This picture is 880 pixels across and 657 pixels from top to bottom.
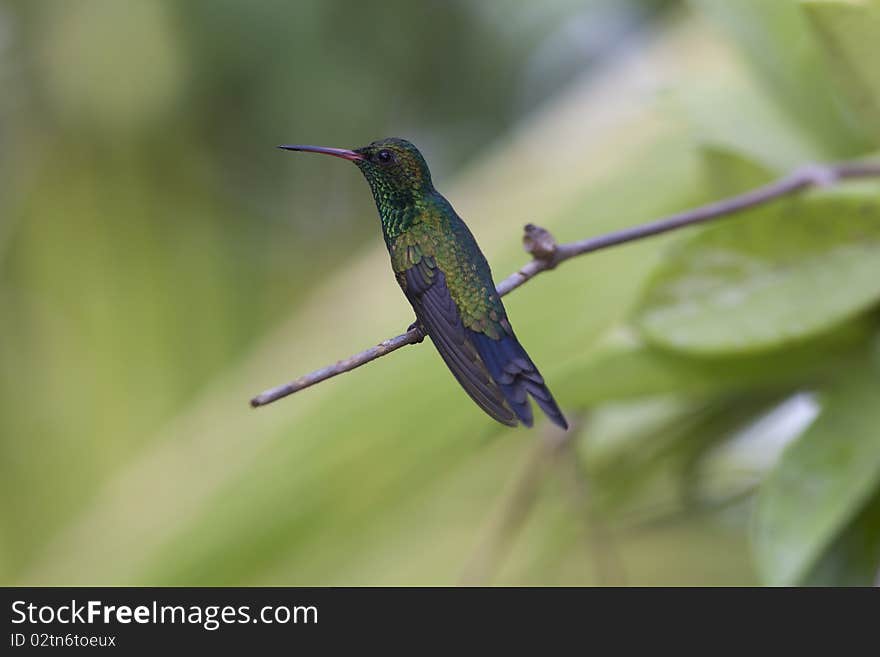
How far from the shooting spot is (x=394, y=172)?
0.88ft

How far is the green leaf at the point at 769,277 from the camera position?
48 centimetres

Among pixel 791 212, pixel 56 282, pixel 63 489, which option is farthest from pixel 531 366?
pixel 56 282

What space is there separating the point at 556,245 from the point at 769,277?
24 cm

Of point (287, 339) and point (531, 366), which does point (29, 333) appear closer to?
point (287, 339)

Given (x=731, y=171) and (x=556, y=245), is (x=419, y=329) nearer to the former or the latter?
(x=556, y=245)

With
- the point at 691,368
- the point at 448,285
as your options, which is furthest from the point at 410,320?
the point at 448,285

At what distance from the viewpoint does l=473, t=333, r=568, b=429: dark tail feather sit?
7.1 inches

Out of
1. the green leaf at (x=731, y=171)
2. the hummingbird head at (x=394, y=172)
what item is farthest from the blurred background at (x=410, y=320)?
the hummingbird head at (x=394, y=172)

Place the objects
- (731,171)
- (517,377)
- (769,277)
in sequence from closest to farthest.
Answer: (517,377)
(769,277)
(731,171)

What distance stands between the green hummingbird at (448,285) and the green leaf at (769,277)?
243 millimetres

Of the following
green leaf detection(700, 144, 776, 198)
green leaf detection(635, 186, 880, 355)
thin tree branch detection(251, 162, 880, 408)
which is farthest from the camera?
green leaf detection(700, 144, 776, 198)

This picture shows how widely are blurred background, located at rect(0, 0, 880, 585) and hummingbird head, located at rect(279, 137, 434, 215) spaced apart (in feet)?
0.70

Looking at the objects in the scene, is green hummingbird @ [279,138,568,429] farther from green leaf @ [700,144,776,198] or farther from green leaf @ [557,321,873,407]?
green leaf @ [700,144,776,198]

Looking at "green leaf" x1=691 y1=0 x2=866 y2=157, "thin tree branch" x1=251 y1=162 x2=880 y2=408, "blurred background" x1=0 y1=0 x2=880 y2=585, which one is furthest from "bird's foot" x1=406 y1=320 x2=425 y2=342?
"green leaf" x1=691 y1=0 x2=866 y2=157
